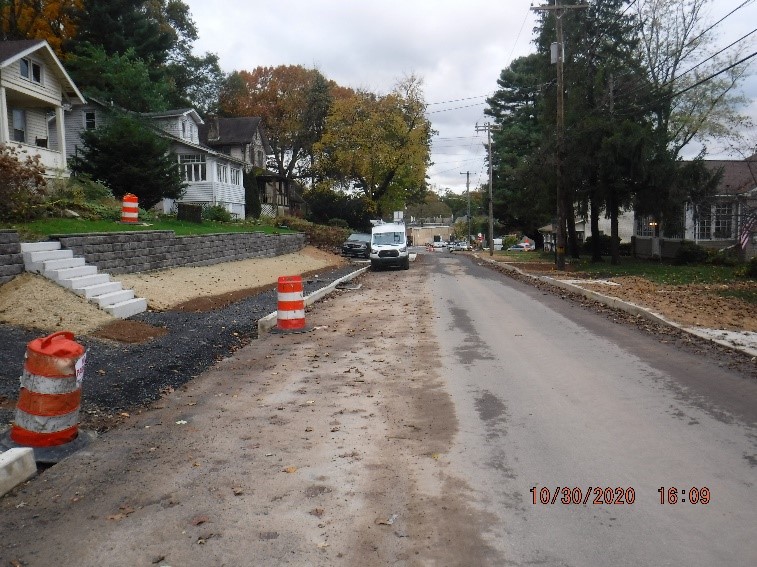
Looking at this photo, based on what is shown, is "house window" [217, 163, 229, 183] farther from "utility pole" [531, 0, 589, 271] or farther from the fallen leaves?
the fallen leaves

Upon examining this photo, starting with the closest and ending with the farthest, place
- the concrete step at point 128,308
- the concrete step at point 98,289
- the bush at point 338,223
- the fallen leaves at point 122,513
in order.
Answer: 1. the fallen leaves at point 122,513
2. the concrete step at point 128,308
3. the concrete step at point 98,289
4. the bush at point 338,223

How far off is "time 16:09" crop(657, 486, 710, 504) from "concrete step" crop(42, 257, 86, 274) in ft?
36.7

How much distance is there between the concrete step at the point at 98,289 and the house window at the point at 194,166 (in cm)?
2933

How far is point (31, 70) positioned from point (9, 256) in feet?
58.3

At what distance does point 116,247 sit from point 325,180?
41.2 meters

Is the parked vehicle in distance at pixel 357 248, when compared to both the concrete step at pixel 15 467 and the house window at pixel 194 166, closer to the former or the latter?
the house window at pixel 194 166

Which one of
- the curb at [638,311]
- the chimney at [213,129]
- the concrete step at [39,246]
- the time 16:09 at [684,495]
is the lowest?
the time 16:09 at [684,495]

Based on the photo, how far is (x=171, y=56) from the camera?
57.7m

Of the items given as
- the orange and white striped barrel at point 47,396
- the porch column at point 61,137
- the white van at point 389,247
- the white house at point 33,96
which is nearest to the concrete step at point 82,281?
the orange and white striped barrel at point 47,396

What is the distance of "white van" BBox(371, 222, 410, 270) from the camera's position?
31.5m

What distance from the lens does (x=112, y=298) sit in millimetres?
12164

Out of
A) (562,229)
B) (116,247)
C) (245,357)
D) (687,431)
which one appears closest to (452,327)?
(245,357)

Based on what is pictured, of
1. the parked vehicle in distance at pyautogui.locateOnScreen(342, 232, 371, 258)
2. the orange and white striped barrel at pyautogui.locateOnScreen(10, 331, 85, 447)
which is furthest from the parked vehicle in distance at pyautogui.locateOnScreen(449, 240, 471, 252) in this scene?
the orange and white striped barrel at pyautogui.locateOnScreen(10, 331, 85, 447)

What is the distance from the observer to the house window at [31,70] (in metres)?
25.2
